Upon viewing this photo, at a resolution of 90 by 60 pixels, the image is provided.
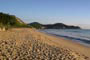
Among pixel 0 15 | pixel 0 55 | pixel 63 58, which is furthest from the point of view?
pixel 0 15

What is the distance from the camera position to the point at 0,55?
27.5 ft

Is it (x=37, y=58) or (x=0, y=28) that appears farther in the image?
(x=0, y=28)

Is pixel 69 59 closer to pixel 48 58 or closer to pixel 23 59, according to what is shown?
pixel 48 58

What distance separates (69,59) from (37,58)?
1.57 meters

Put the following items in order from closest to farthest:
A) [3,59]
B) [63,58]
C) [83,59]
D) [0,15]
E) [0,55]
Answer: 1. [3,59]
2. [0,55]
3. [63,58]
4. [83,59]
5. [0,15]

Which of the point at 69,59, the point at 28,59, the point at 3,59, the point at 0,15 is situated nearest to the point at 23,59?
the point at 28,59

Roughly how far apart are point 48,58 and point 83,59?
2.29 meters

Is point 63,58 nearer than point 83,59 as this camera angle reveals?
Yes

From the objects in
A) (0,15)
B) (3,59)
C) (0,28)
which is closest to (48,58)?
(3,59)

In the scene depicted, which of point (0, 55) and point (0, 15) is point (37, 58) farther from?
point (0, 15)

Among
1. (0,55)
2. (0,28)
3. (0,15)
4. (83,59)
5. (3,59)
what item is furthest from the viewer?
(0,15)

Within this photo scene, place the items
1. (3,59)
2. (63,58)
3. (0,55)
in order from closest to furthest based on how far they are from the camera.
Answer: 1. (3,59)
2. (0,55)
3. (63,58)

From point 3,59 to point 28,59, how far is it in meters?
1.07

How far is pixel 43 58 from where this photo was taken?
858 cm
